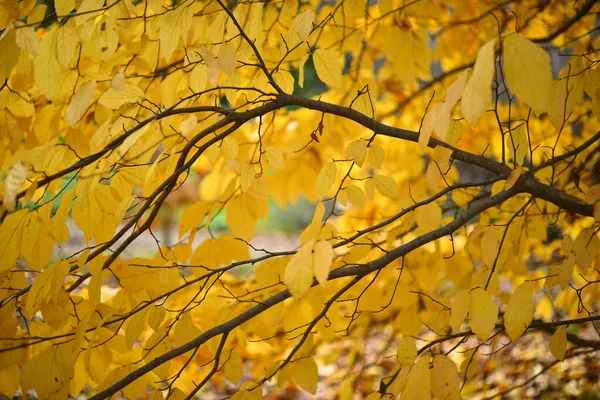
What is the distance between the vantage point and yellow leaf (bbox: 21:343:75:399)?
104 cm

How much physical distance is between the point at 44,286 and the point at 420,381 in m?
0.66

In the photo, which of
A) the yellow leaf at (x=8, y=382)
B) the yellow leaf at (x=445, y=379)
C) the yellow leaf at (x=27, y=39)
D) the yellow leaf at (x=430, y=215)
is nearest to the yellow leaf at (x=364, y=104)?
the yellow leaf at (x=430, y=215)

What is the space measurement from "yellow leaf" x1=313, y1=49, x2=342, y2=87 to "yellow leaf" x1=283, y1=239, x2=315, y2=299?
45 centimetres

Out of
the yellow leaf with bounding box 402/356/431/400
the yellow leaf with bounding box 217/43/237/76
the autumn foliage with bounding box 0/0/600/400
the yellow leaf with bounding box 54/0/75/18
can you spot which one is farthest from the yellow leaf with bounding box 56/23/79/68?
the yellow leaf with bounding box 402/356/431/400

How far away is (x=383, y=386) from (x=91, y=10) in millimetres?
845

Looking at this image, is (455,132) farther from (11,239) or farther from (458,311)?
(11,239)

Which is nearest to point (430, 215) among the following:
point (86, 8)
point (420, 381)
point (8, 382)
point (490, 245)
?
point (490, 245)

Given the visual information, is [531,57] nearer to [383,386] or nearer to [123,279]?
[383,386]

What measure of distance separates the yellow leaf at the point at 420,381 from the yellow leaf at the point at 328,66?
1.80 feet

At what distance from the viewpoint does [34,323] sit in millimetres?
1433

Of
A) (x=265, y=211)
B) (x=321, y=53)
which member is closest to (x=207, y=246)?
(x=265, y=211)

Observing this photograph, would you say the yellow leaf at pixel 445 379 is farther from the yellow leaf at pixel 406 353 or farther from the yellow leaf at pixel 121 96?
the yellow leaf at pixel 121 96

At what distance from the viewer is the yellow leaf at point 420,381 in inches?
36.4

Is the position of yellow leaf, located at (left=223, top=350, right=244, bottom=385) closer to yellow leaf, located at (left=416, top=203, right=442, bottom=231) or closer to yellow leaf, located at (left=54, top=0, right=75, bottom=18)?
yellow leaf, located at (left=416, top=203, right=442, bottom=231)
